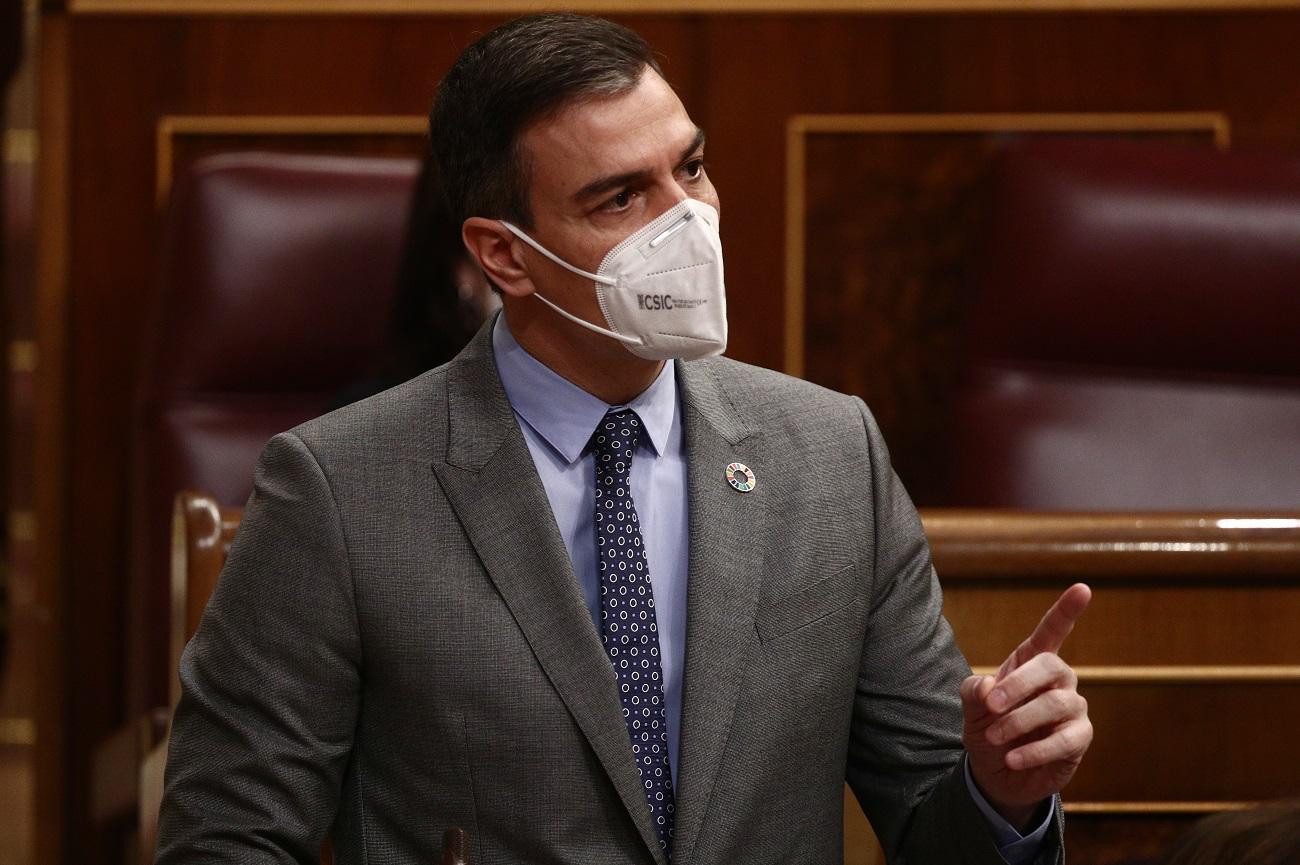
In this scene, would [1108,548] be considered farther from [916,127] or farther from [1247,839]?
[916,127]

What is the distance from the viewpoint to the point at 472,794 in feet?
3.97

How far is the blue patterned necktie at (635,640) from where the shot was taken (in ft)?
→ 4.05

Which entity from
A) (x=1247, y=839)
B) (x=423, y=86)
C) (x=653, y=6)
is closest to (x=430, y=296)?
(x=423, y=86)

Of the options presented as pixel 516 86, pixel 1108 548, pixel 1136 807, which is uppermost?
pixel 516 86

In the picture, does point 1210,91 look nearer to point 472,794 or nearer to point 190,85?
point 190,85

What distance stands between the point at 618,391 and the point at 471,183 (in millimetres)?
213

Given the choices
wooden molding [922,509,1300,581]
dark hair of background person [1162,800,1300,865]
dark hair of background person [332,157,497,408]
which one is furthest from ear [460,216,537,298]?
dark hair of background person [332,157,497,408]

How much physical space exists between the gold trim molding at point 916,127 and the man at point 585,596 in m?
1.16

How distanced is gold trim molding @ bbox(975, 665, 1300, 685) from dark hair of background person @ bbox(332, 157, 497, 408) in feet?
3.09

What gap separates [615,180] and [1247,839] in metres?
0.66

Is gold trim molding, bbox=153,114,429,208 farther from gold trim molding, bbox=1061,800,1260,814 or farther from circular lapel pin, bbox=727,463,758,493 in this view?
gold trim molding, bbox=1061,800,1260,814

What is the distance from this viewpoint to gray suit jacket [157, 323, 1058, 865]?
1204 millimetres

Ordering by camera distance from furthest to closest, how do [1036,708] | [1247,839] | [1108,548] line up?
[1108,548] → [1036,708] → [1247,839]

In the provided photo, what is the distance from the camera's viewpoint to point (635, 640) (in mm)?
1243
